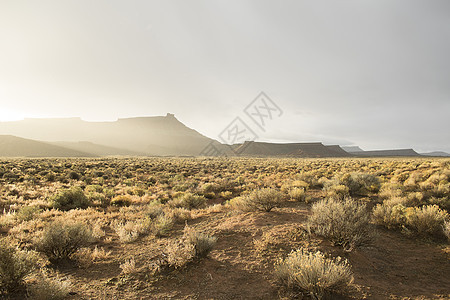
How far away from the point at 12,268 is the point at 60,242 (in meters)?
1.33

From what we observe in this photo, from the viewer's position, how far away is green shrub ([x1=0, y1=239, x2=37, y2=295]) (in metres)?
3.27

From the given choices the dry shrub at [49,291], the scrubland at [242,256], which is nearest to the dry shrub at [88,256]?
the scrubland at [242,256]

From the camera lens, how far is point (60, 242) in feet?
15.2

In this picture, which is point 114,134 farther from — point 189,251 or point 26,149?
point 189,251

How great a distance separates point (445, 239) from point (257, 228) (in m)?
5.09

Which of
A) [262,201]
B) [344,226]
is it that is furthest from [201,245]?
[262,201]

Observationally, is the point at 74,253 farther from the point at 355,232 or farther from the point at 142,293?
the point at 355,232

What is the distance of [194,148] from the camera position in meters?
140

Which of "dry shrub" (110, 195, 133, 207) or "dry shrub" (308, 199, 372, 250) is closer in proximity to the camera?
"dry shrub" (308, 199, 372, 250)

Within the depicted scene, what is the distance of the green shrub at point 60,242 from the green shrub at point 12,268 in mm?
1054

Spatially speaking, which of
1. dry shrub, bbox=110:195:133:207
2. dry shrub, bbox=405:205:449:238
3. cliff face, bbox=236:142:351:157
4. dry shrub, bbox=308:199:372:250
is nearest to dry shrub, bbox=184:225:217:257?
dry shrub, bbox=308:199:372:250

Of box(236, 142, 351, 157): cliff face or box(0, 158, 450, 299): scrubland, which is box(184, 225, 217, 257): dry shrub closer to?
box(0, 158, 450, 299): scrubland

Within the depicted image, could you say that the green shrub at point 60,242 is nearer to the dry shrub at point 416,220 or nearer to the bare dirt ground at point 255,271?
the bare dirt ground at point 255,271

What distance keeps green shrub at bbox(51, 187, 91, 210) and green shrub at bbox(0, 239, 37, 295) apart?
6.75 metres
